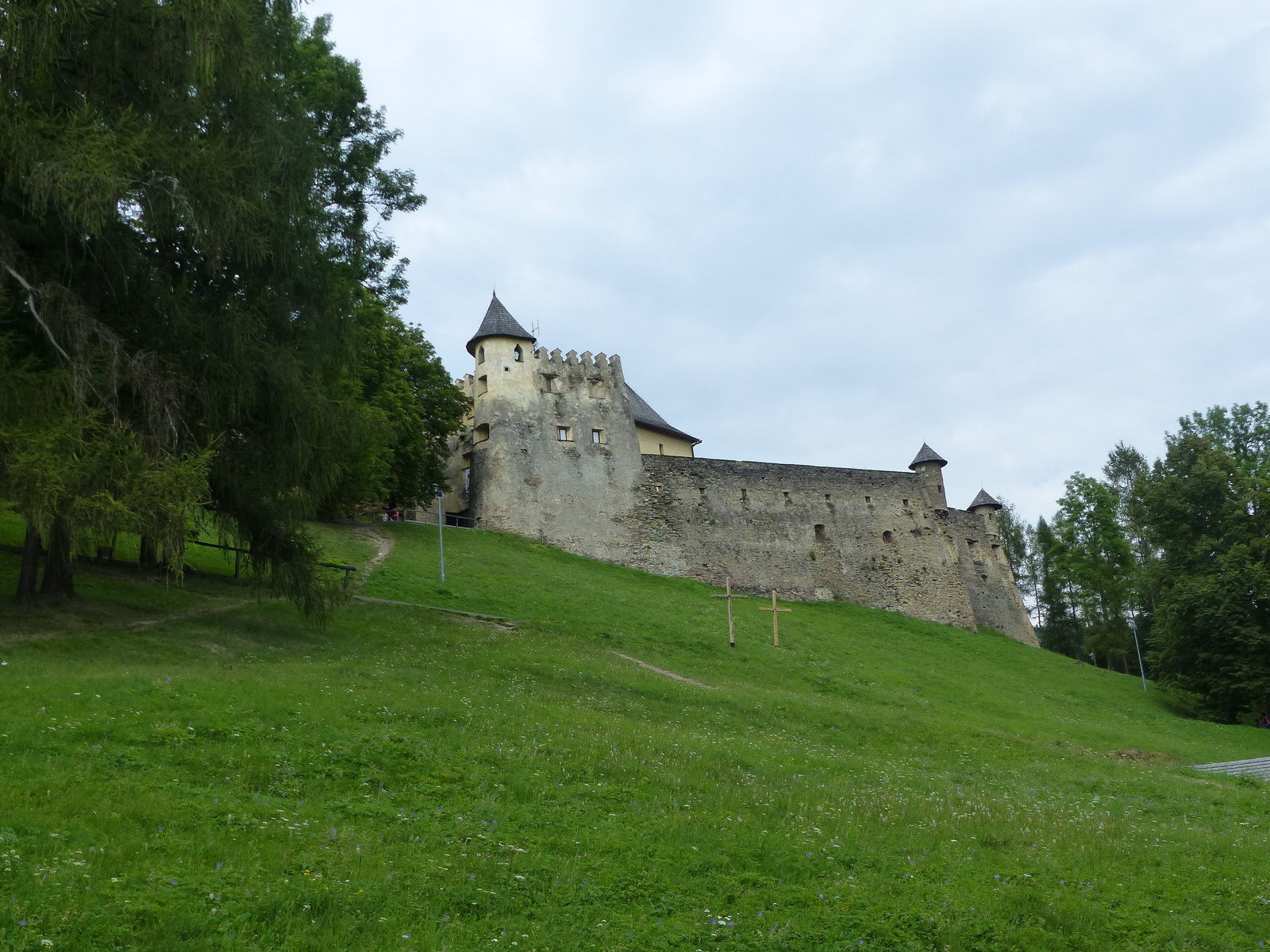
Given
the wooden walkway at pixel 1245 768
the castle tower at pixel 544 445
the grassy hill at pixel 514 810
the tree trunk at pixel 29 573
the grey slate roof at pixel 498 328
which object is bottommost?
the wooden walkway at pixel 1245 768

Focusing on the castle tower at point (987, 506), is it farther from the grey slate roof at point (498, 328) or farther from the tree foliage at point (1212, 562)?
the grey slate roof at point (498, 328)

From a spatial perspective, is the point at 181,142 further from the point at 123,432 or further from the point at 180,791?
the point at 180,791

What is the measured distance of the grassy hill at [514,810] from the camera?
6520mm

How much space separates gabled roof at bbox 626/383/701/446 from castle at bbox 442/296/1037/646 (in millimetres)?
6047

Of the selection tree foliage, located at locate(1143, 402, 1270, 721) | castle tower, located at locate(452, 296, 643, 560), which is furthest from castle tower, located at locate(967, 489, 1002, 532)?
castle tower, located at locate(452, 296, 643, 560)

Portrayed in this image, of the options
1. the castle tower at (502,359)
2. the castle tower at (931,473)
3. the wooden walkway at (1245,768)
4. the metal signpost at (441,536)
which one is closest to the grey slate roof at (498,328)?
the castle tower at (502,359)

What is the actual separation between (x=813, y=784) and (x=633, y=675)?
739 cm

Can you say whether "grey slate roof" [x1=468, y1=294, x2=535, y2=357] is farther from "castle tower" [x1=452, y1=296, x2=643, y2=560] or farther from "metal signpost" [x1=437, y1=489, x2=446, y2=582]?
"metal signpost" [x1=437, y1=489, x2=446, y2=582]

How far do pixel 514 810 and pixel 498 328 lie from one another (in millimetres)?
34220

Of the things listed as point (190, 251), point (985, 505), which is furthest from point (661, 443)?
point (190, 251)

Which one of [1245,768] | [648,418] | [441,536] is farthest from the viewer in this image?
[648,418]

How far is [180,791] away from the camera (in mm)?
8102

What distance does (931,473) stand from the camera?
163 feet

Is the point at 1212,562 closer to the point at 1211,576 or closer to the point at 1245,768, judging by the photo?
the point at 1211,576
